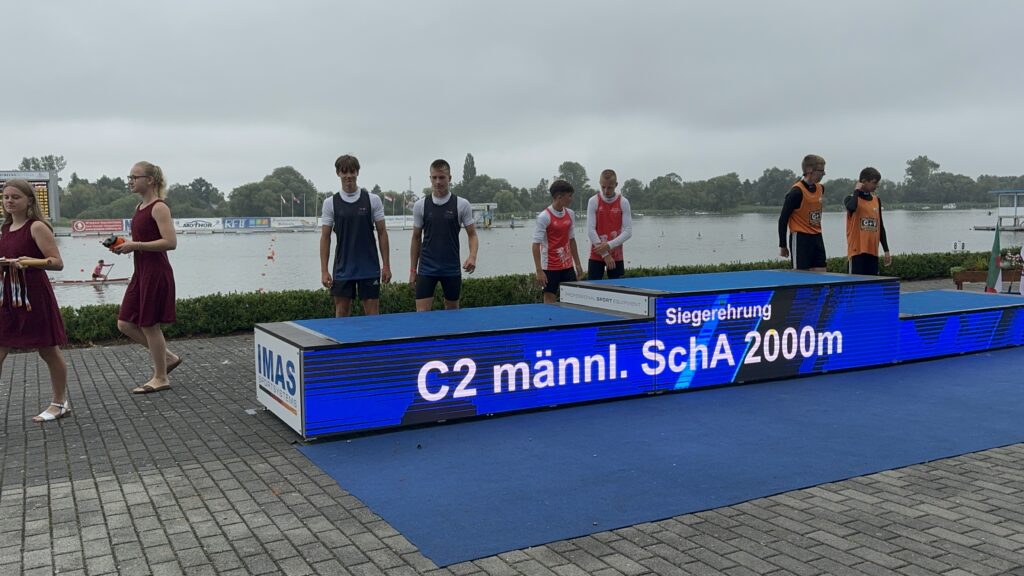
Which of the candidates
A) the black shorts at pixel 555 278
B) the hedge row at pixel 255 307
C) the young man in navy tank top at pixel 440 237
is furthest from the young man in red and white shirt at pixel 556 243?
the hedge row at pixel 255 307

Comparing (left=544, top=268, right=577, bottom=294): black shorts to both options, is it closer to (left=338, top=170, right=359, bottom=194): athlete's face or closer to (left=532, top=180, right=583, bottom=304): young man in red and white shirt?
(left=532, top=180, right=583, bottom=304): young man in red and white shirt

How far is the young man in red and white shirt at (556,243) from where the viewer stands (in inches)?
341

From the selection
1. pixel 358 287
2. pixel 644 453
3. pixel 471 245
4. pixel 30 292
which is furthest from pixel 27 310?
pixel 644 453

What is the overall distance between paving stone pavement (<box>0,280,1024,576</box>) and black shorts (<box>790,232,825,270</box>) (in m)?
4.36

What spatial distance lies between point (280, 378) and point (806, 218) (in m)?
6.13

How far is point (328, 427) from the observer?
18.1 ft

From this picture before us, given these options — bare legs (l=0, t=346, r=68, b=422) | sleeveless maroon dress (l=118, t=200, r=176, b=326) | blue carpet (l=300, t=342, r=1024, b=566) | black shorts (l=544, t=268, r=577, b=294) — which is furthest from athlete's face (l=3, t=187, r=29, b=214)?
black shorts (l=544, t=268, r=577, b=294)

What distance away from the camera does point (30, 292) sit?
5.98 metres

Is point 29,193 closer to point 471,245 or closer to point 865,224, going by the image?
point 471,245

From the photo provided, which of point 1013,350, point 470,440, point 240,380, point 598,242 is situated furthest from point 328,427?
point 1013,350

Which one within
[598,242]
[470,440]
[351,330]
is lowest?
[470,440]

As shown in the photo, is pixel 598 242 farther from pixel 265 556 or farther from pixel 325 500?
pixel 265 556

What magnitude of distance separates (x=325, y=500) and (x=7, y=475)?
2062 mm

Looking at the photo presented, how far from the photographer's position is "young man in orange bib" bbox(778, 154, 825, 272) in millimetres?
8969
